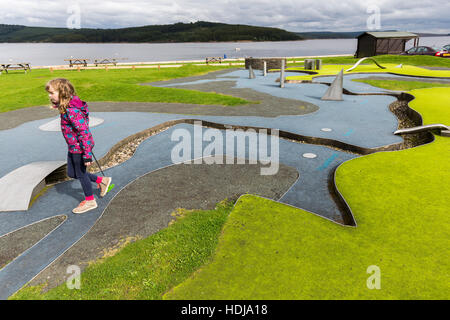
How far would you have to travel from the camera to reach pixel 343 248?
14.1 feet

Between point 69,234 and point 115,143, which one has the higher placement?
point 115,143

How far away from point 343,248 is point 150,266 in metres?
3.11

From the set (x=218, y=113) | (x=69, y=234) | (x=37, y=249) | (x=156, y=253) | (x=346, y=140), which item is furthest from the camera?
(x=218, y=113)

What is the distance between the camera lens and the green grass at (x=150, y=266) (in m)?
3.77

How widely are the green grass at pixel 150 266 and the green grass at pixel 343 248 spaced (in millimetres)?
260

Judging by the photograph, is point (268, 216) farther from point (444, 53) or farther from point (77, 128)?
point (444, 53)

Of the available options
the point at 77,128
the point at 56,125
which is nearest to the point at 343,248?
the point at 77,128

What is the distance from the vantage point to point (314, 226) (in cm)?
491

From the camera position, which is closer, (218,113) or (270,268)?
(270,268)
